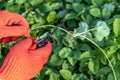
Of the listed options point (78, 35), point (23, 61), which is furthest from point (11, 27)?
point (78, 35)

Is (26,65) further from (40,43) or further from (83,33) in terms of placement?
(83,33)

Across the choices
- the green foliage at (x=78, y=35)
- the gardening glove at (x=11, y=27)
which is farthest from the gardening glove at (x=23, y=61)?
the green foliage at (x=78, y=35)

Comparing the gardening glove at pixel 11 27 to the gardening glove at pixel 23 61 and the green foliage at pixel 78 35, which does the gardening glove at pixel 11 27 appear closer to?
the gardening glove at pixel 23 61

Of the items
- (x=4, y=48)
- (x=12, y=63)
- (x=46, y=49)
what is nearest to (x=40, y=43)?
(x=46, y=49)

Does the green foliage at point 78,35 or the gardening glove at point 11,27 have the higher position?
the gardening glove at point 11,27

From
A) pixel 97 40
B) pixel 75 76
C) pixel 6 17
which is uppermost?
pixel 6 17
